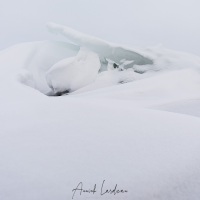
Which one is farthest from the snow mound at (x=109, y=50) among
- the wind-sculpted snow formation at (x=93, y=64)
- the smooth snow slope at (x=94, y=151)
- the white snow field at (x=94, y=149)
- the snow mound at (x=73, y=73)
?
the smooth snow slope at (x=94, y=151)

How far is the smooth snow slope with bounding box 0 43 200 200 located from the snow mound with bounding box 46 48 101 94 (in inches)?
56.1

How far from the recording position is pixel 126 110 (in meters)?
1.60

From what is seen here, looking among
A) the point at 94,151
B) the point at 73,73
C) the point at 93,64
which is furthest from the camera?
the point at 93,64

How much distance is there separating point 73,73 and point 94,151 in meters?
2.19

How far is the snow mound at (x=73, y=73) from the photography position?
3234 mm

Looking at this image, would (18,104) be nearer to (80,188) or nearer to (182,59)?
(80,188)

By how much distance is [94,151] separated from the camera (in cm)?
125

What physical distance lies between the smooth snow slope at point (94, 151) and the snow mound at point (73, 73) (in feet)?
4.68

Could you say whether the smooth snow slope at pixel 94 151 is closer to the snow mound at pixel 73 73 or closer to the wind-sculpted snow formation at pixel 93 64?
the snow mound at pixel 73 73
